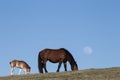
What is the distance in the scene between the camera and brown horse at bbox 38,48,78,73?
34719 mm

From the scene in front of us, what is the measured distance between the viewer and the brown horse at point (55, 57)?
3472cm

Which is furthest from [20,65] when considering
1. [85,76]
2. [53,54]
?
[85,76]

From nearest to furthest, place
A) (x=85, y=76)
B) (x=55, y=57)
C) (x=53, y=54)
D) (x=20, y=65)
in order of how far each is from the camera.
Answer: (x=85, y=76) → (x=55, y=57) → (x=53, y=54) → (x=20, y=65)

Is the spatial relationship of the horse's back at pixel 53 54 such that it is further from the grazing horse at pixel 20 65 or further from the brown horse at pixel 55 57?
the grazing horse at pixel 20 65

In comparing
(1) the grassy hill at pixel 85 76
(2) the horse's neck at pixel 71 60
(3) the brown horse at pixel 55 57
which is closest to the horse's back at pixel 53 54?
(3) the brown horse at pixel 55 57

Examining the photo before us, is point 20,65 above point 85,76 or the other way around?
above

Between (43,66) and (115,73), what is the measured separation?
7.88 m

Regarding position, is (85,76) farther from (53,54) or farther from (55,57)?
(53,54)

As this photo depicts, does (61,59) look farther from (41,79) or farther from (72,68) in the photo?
(41,79)

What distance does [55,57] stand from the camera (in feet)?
115

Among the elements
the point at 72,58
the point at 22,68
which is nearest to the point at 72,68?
the point at 72,58

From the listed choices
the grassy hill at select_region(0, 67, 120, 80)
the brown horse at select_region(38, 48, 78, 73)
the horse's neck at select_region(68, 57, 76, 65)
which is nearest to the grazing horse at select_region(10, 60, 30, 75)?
the brown horse at select_region(38, 48, 78, 73)

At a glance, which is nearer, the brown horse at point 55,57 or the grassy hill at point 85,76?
the grassy hill at point 85,76

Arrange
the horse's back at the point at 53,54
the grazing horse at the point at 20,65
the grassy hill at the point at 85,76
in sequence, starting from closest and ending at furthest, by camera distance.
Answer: the grassy hill at the point at 85,76
the horse's back at the point at 53,54
the grazing horse at the point at 20,65
